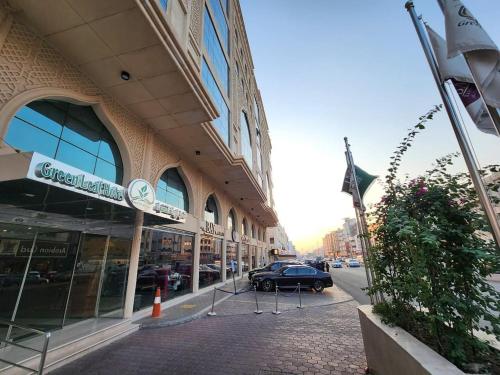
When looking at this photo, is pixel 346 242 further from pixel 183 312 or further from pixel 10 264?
pixel 10 264

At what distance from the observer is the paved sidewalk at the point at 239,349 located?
4750 millimetres

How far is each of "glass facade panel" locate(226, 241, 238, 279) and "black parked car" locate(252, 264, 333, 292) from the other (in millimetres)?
5194

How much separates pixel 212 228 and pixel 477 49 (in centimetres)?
1443

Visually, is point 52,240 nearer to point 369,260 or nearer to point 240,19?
point 369,260

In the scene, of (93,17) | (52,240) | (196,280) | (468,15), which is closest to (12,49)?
(93,17)

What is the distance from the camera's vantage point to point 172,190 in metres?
12.0

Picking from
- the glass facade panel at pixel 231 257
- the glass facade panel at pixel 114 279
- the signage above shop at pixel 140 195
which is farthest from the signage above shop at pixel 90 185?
the glass facade panel at pixel 231 257

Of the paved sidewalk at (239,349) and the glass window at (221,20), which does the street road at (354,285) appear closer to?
the paved sidewalk at (239,349)

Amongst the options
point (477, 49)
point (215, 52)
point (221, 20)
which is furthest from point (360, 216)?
point (221, 20)

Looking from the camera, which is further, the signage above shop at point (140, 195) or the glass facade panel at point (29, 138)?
the signage above shop at point (140, 195)

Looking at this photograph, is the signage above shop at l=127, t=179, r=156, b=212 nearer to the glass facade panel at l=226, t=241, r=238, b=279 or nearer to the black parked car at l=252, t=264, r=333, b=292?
the black parked car at l=252, t=264, r=333, b=292

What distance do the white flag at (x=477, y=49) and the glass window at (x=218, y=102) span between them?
9826 millimetres

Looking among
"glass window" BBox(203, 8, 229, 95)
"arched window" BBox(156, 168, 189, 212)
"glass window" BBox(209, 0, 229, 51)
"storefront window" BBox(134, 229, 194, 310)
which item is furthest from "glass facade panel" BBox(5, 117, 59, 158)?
"glass window" BBox(209, 0, 229, 51)

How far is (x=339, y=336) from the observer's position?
6488 millimetres
